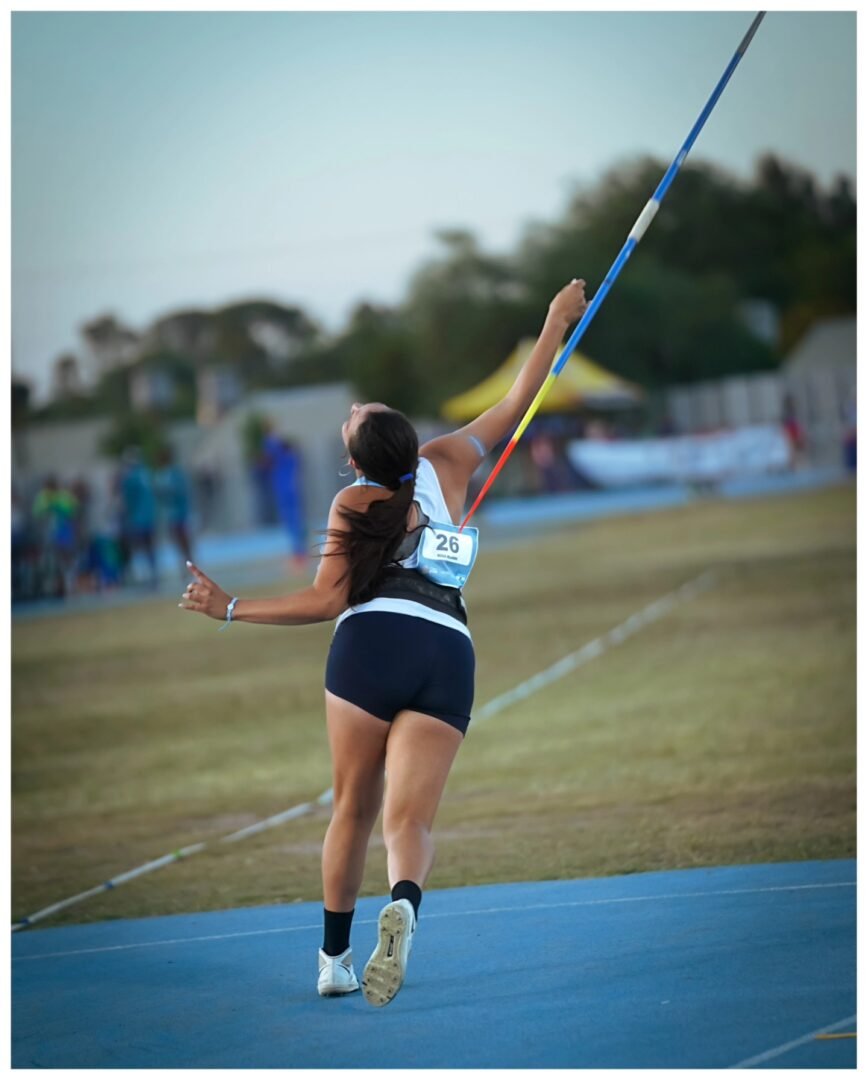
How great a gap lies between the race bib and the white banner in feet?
82.3

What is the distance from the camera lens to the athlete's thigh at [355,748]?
13.6 ft

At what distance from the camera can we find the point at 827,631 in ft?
40.1

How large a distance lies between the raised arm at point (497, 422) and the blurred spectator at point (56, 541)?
17525 millimetres

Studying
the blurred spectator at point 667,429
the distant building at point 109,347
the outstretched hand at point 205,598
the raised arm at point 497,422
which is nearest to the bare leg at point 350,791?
the outstretched hand at point 205,598

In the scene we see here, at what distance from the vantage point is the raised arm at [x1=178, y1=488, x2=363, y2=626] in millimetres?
4113

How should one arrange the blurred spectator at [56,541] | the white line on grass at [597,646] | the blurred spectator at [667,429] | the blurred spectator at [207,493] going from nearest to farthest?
the white line on grass at [597,646] → the blurred spectator at [56,541] → the blurred spectator at [207,493] → the blurred spectator at [667,429]

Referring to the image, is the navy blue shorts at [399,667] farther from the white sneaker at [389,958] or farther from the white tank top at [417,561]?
the white sneaker at [389,958]

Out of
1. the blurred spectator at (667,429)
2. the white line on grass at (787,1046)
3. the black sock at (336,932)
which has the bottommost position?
the white line on grass at (787,1046)

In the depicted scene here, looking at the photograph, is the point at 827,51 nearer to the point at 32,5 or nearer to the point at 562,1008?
the point at 32,5

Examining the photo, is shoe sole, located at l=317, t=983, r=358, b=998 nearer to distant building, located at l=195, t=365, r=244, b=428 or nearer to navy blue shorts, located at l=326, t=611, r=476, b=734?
navy blue shorts, located at l=326, t=611, r=476, b=734

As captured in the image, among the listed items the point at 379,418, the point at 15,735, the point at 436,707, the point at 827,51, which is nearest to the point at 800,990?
the point at 436,707

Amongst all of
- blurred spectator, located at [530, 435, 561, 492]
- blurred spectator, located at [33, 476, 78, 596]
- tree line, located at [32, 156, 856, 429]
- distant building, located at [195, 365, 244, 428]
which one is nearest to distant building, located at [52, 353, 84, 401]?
tree line, located at [32, 156, 856, 429]

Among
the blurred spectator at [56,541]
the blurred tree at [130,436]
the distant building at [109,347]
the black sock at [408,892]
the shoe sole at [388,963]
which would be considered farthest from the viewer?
the distant building at [109,347]

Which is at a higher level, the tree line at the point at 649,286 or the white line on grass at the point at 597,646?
the tree line at the point at 649,286
